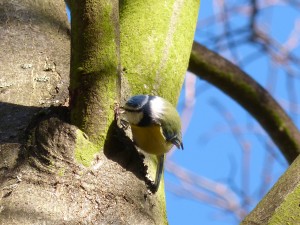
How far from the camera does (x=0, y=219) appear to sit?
0.99 m

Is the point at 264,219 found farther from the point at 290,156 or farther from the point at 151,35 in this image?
the point at 290,156

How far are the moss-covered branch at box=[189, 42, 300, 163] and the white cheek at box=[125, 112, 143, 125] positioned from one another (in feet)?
2.65

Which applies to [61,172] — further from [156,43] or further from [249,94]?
[249,94]

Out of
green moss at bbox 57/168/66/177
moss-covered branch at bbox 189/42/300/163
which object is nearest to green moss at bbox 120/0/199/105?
green moss at bbox 57/168/66/177

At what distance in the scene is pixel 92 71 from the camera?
1.14m

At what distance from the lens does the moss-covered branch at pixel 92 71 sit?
1.14m

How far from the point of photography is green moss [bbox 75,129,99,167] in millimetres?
1101

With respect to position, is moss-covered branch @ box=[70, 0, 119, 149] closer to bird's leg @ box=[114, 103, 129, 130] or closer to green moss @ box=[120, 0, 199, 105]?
bird's leg @ box=[114, 103, 129, 130]

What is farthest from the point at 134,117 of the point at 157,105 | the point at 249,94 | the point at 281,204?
the point at 249,94

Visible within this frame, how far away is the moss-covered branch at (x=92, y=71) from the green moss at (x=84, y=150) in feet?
0.05

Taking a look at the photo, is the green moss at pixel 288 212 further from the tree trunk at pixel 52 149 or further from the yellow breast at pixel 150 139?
the yellow breast at pixel 150 139

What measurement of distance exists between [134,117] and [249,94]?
957 mm

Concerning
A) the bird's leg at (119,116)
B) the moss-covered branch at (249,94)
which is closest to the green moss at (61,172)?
the bird's leg at (119,116)

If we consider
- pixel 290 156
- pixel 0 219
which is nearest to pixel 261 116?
pixel 290 156
